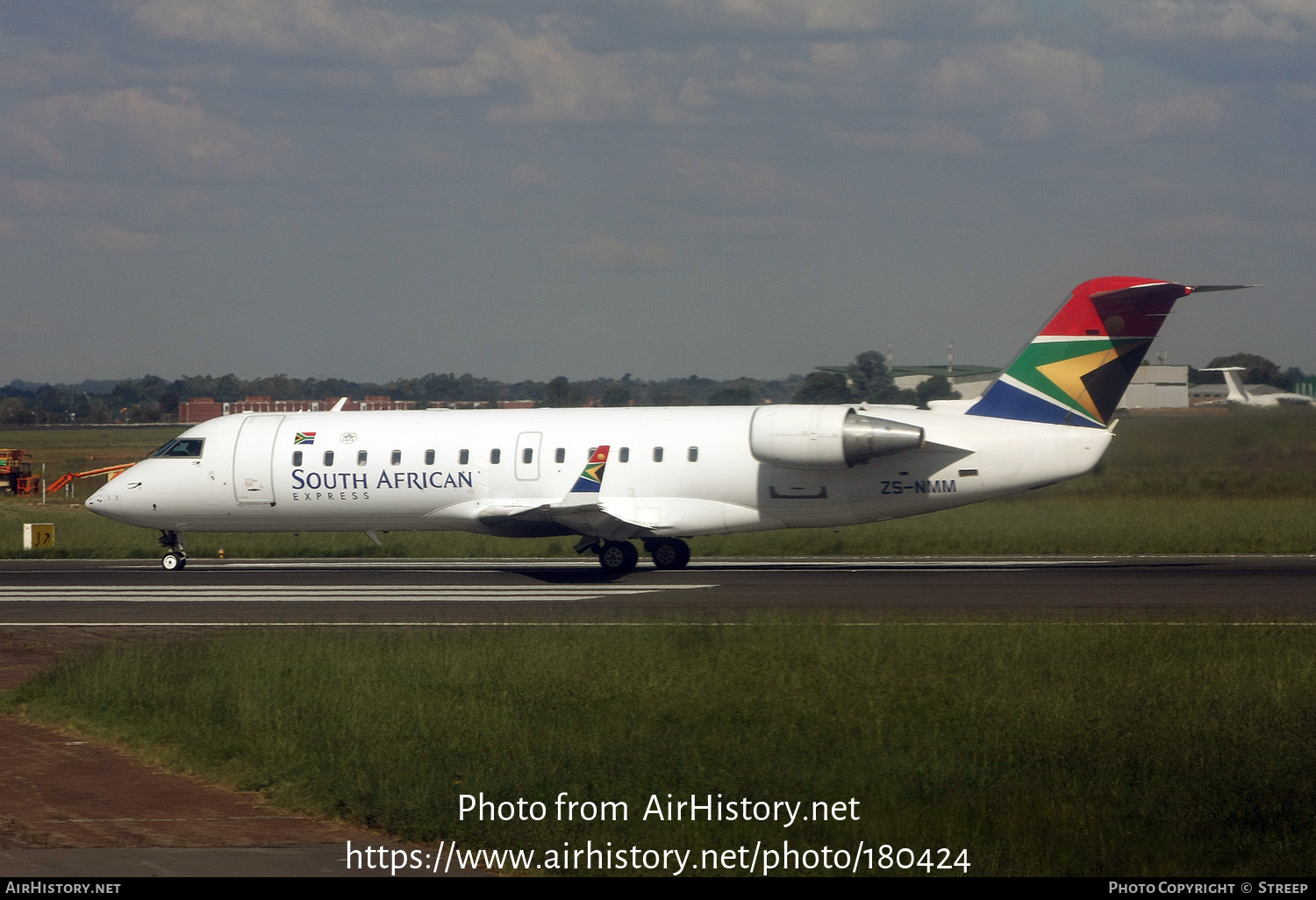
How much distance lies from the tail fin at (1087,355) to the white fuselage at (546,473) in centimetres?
38

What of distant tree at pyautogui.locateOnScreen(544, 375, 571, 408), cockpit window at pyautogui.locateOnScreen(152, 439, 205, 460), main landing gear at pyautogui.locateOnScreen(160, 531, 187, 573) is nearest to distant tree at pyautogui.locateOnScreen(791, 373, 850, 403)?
distant tree at pyautogui.locateOnScreen(544, 375, 571, 408)

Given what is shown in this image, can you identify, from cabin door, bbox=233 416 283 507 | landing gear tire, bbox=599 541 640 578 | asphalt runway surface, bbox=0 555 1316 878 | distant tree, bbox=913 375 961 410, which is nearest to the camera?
asphalt runway surface, bbox=0 555 1316 878

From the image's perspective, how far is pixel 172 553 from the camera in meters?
29.0

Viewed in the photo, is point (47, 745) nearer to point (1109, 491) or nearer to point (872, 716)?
point (872, 716)

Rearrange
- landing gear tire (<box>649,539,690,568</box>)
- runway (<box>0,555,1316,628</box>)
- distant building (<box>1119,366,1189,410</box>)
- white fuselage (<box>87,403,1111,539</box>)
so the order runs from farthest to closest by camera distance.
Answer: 1. distant building (<box>1119,366,1189,410</box>)
2. landing gear tire (<box>649,539,690,568</box>)
3. white fuselage (<box>87,403,1111,539</box>)
4. runway (<box>0,555,1316,628</box>)

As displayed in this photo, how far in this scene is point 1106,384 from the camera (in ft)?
81.4

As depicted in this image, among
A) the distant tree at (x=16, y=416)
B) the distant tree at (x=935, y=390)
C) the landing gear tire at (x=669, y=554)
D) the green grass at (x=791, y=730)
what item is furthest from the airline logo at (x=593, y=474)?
the distant tree at (x=16, y=416)

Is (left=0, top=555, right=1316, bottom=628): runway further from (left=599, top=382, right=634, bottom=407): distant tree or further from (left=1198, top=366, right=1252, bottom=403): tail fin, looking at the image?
(left=599, top=382, right=634, bottom=407): distant tree

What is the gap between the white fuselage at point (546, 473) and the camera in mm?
24938

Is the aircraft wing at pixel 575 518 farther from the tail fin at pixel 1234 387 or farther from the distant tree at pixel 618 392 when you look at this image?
the distant tree at pixel 618 392

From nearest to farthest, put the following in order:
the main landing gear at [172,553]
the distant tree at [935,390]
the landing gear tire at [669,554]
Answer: the landing gear tire at [669,554] → the main landing gear at [172,553] → the distant tree at [935,390]

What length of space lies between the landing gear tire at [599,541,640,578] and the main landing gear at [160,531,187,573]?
982 cm

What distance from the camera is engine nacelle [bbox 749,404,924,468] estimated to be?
24.6 metres

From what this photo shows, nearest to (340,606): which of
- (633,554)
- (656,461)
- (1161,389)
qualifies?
(633,554)
